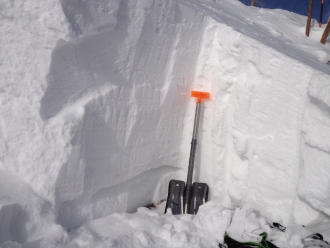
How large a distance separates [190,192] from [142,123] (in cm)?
81

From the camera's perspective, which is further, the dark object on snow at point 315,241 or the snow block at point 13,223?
the dark object on snow at point 315,241

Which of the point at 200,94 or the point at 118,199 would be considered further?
the point at 200,94

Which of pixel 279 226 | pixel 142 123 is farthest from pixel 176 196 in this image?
pixel 279 226

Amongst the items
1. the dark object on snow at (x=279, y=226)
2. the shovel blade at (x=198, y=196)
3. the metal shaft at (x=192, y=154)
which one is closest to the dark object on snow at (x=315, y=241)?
the dark object on snow at (x=279, y=226)

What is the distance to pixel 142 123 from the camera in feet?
8.25

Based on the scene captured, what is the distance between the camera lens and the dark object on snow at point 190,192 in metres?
2.73

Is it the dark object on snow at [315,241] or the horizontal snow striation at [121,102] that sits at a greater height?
the horizontal snow striation at [121,102]

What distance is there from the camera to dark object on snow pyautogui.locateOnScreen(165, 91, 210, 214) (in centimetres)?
273

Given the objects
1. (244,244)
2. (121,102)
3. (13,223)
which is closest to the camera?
(13,223)

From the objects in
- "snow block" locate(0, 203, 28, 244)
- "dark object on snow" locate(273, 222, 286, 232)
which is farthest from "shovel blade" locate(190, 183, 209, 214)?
"snow block" locate(0, 203, 28, 244)

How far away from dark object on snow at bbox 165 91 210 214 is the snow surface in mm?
129

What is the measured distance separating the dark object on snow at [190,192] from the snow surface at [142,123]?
13 centimetres

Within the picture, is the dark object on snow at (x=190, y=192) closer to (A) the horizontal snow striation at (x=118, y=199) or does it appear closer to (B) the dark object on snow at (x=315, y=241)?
(A) the horizontal snow striation at (x=118, y=199)

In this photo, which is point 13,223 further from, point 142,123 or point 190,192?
point 190,192
